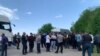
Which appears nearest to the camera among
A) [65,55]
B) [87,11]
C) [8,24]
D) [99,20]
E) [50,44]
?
[65,55]

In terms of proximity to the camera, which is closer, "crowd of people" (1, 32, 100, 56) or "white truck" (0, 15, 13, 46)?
"crowd of people" (1, 32, 100, 56)

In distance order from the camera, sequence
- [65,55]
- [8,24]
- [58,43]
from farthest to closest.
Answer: [8,24]
[58,43]
[65,55]

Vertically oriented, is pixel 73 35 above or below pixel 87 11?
below

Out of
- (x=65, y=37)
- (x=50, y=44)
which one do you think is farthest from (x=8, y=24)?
(x=50, y=44)

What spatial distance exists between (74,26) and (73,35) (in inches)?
3575

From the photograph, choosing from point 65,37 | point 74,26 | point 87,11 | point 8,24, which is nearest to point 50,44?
point 65,37

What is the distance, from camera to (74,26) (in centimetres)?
12512

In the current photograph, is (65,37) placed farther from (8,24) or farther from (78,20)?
(78,20)

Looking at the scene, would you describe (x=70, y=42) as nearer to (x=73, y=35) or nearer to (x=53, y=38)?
(x=73, y=35)

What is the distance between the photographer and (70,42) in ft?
116

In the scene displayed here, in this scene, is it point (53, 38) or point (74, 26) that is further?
point (74, 26)

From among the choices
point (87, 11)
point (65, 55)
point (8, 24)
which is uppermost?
point (87, 11)

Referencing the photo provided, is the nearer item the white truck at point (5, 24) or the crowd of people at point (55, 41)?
the crowd of people at point (55, 41)

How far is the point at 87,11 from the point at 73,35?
78.7 metres
